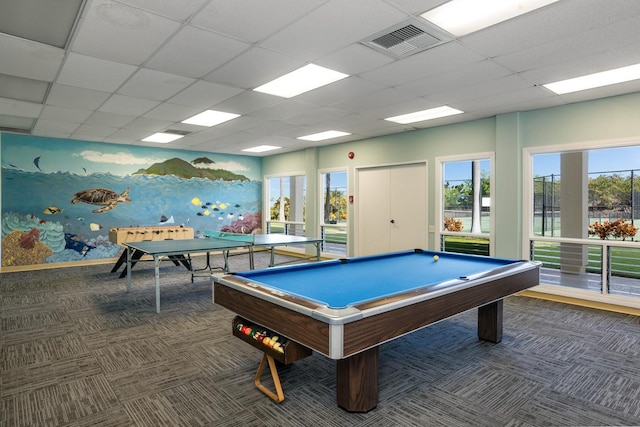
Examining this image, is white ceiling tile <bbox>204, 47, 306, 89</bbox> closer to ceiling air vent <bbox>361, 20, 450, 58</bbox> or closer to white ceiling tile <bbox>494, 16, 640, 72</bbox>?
ceiling air vent <bbox>361, 20, 450, 58</bbox>

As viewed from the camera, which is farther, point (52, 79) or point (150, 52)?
point (52, 79)

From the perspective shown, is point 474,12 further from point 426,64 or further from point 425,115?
point 425,115

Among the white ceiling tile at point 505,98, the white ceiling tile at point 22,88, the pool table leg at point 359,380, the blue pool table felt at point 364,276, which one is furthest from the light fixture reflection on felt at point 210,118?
the pool table leg at point 359,380

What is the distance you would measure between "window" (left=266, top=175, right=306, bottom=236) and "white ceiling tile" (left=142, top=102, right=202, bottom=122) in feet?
14.1

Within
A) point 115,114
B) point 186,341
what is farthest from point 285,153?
point 186,341

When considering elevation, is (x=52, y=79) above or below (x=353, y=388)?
above

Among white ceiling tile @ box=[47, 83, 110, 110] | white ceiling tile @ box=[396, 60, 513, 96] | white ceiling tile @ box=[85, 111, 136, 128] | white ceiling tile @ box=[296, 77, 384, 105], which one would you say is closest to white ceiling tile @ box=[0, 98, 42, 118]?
white ceiling tile @ box=[47, 83, 110, 110]

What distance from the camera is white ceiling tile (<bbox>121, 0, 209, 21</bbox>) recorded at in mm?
2229

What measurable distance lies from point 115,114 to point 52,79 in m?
1.42

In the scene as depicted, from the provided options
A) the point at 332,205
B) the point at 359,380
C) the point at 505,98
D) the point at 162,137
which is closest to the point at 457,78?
the point at 505,98

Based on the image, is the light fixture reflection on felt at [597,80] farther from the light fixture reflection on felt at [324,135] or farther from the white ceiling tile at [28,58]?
the white ceiling tile at [28,58]

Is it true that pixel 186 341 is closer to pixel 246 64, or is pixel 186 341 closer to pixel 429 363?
pixel 429 363

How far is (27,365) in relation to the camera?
2762 mm

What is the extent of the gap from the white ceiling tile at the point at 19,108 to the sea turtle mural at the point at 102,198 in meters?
2.34
